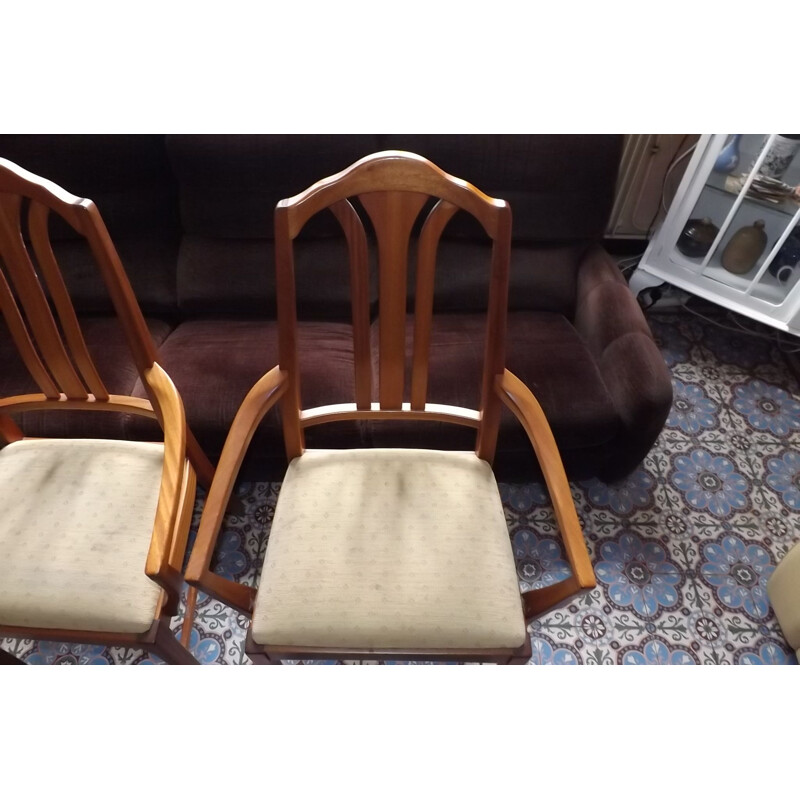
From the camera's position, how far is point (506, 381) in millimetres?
1004

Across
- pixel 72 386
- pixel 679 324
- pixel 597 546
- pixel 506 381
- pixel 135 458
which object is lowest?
pixel 597 546

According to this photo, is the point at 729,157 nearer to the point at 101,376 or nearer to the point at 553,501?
the point at 553,501

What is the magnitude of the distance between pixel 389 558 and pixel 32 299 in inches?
32.9

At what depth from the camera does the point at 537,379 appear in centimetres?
140

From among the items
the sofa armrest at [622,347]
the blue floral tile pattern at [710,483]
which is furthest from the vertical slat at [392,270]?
the blue floral tile pattern at [710,483]

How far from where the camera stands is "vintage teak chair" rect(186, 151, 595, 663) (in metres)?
0.86

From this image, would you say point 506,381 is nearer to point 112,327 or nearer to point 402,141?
point 402,141

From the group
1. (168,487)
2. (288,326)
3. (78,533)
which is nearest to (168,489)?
(168,487)

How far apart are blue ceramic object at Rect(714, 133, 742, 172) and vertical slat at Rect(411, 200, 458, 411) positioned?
4.40ft

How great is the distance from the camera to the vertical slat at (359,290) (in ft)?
2.90

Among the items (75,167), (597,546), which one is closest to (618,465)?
(597,546)

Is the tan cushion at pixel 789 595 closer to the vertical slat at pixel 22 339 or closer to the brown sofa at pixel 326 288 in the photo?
the brown sofa at pixel 326 288

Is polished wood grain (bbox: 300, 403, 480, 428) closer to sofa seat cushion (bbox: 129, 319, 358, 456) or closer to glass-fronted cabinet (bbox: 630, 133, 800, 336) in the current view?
sofa seat cushion (bbox: 129, 319, 358, 456)

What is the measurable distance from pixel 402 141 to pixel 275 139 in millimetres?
352
